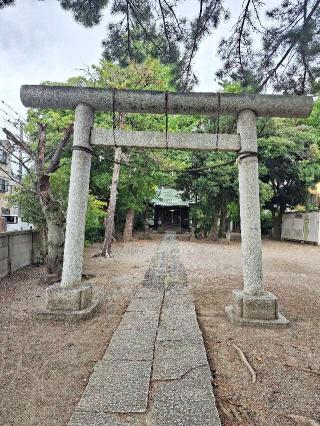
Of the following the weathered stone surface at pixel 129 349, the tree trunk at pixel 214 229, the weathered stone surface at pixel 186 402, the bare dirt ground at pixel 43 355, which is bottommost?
the bare dirt ground at pixel 43 355

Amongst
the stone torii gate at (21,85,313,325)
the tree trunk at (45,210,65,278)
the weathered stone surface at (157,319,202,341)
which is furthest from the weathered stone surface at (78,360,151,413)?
the tree trunk at (45,210,65,278)

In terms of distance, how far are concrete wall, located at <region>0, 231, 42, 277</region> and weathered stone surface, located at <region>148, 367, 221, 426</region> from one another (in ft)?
22.1

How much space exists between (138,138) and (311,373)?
4108mm

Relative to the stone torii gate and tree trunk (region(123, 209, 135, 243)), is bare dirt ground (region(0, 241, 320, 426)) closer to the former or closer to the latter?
the stone torii gate

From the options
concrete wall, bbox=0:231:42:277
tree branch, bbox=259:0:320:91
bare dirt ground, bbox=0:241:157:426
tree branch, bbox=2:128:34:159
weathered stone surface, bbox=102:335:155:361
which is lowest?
bare dirt ground, bbox=0:241:157:426

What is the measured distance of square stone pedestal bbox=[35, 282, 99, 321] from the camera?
194 inches

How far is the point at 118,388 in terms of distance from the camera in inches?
114

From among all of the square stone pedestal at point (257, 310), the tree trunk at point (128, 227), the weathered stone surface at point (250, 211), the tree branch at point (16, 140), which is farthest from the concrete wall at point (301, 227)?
the tree branch at point (16, 140)

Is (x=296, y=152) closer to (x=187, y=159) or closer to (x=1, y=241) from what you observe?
(x=187, y=159)

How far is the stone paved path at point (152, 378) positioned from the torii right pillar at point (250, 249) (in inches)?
32.4

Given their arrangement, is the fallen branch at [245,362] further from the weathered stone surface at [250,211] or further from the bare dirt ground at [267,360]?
the weathered stone surface at [250,211]

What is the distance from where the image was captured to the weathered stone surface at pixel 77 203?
17.3 feet

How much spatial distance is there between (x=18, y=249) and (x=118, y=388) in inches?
299

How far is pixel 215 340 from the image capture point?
426cm
